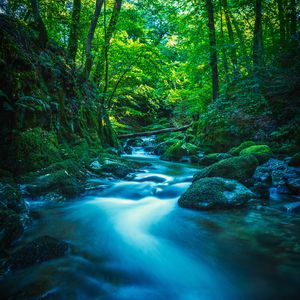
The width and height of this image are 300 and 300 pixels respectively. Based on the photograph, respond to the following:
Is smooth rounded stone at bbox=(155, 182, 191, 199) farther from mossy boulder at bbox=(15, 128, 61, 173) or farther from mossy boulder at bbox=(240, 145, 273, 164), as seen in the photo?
mossy boulder at bbox=(15, 128, 61, 173)

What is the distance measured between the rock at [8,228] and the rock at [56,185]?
1436mm

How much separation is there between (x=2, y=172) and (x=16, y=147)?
0.64 m

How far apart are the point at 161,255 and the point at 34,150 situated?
3.78m

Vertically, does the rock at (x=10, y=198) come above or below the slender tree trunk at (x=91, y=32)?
below

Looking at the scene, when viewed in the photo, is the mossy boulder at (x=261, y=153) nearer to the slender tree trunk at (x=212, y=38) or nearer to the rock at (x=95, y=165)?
the rock at (x=95, y=165)

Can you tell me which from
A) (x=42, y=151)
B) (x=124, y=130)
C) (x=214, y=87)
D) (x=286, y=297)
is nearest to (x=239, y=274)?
(x=286, y=297)

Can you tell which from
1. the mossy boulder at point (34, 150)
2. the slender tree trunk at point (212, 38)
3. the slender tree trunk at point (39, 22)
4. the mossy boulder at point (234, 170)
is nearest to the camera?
the mossy boulder at point (34, 150)

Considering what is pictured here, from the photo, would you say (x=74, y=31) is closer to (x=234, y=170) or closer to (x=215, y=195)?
(x=234, y=170)

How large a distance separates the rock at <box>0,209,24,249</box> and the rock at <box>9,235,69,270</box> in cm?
28

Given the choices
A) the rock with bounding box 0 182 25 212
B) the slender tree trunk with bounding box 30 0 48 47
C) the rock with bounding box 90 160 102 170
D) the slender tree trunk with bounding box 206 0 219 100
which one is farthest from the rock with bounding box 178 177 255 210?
the slender tree trunk with bounding box 206 0 219 100

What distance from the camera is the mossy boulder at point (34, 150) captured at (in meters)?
4.95

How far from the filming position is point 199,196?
4512 mm

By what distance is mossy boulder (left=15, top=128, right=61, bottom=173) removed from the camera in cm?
495

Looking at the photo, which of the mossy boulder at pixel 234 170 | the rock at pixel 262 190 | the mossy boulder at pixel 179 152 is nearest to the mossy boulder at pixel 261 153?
the mossy boulder at pixel 234 170
